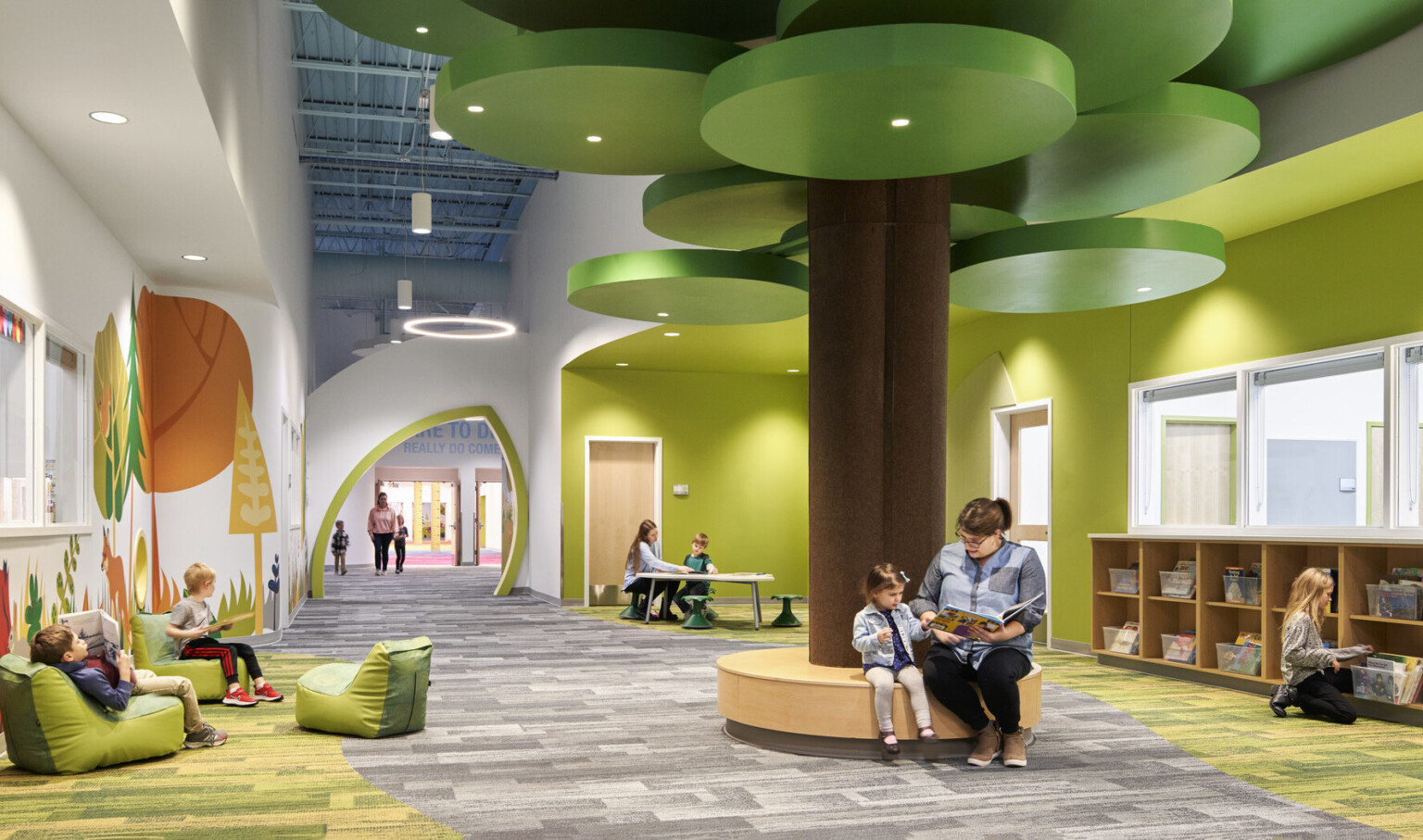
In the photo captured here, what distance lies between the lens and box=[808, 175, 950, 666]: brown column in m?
6.45

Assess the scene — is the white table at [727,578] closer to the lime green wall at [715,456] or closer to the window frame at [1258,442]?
the lime green wall at [715,456]

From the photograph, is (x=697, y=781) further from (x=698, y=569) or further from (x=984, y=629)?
(x=698, y=569)

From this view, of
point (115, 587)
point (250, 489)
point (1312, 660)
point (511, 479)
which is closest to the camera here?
point (1312, 660)

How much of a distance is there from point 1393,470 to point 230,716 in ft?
25.1

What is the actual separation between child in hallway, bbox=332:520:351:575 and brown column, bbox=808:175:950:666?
20.5 m

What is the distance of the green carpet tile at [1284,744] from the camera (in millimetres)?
5238

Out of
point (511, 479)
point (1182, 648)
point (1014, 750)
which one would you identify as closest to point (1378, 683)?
point (1182, 648)

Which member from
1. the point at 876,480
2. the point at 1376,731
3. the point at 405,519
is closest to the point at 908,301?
the point at 876,480

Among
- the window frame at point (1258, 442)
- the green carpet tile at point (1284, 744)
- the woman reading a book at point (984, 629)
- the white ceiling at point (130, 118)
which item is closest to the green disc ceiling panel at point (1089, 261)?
the window frame at point (1258, 442)

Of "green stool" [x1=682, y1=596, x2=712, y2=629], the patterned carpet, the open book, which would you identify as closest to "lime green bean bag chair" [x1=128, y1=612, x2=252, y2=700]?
the patterned carpet

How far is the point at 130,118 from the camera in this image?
247 inches

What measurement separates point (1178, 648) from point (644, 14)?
6.47 meters

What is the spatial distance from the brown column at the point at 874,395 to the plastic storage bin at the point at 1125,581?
12.9ft

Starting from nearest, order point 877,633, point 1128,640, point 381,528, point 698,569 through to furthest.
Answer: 1. point 877,633
2. point 1128,640
3. point 698,569
4. point 381,528
